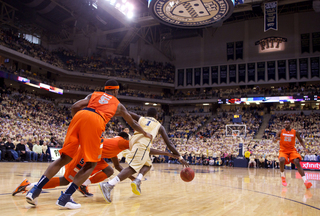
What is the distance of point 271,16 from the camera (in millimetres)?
24266

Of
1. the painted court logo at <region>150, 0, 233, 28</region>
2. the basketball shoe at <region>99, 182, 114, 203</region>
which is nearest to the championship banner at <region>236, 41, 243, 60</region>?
the painted court logo at <region>150, 0, 233, 28</region>

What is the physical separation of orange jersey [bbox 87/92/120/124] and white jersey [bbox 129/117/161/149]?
3.12 feet

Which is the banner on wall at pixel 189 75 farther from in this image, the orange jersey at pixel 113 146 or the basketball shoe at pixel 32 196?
the basketball shoe at pixel 32 196

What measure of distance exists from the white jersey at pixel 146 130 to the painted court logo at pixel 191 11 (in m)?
18.2

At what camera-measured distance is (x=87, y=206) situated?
12.2ft

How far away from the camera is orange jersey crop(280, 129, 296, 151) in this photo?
7.64 m

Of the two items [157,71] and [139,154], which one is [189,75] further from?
[139,154]

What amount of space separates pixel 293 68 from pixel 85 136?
35.2 m

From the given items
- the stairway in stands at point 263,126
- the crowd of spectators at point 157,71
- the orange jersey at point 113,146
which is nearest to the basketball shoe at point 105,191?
the orange jersey at point 113,146

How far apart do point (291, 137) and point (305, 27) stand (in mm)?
31260

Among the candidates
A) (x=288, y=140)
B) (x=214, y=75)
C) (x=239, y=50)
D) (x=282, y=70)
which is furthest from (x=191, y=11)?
(x=288, y=140)

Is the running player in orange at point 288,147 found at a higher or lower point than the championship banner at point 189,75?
lower

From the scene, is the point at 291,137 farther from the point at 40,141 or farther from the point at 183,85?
the point at 183,85

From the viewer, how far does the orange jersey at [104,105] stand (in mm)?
3658
